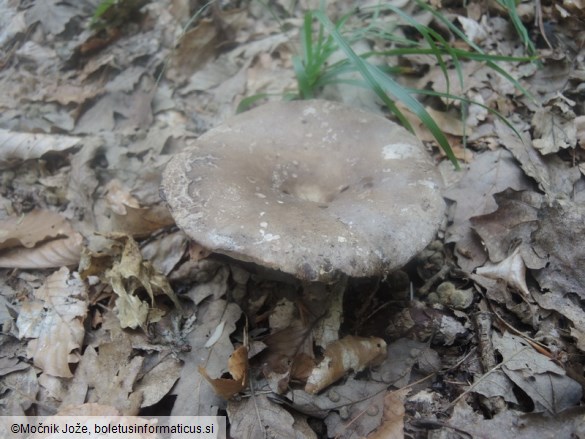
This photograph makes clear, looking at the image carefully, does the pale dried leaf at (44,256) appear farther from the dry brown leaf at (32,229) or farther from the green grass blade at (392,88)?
the green grass blade at (392,88)

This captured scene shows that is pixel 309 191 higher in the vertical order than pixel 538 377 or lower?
higher

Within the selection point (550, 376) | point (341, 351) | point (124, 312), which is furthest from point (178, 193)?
point (550, 376)

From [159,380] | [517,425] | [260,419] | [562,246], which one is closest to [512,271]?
[562,246]

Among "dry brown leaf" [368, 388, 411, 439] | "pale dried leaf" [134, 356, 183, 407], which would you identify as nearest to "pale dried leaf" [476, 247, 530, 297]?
"dry brown leaf" [368, 388, 411, 439]

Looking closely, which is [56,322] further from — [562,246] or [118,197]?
[562,246]

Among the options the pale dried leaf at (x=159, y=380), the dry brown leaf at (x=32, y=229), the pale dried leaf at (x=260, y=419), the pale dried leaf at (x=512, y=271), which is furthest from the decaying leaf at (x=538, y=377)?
the dry brown leaf at (x=32, y=229)

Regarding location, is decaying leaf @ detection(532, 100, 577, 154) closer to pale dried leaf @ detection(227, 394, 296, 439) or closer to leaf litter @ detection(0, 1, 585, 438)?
leaf litter @ detection(0, 1, 585, 438)
